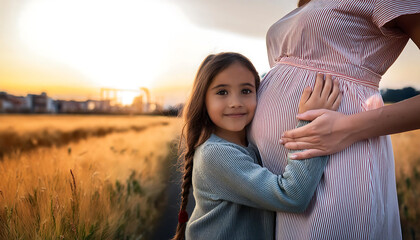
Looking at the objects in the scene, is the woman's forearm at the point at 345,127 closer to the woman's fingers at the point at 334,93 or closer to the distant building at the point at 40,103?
the woman's fingers at the point at 334,93

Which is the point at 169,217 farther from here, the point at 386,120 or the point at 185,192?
the point at 386,120

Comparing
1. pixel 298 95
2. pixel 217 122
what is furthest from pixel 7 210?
pixel 298 95

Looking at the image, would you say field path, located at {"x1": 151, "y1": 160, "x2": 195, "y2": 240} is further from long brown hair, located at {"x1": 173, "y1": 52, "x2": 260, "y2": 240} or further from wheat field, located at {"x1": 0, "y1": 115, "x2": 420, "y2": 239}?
long brown hair, located at {"x1": 173, "y1": 52, "x2": 260, "y2": 240}

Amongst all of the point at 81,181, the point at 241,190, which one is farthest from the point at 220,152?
the point at 81,181

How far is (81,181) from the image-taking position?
240 centimetres

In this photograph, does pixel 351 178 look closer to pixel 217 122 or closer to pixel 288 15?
pixel 217 122

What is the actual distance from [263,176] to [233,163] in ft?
0.52

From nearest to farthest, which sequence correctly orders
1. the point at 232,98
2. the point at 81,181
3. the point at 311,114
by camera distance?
the point at 311,114 < the point at 232,98 < the point at 81,181

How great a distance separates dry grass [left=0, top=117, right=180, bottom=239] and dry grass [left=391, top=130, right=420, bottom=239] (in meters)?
2.68

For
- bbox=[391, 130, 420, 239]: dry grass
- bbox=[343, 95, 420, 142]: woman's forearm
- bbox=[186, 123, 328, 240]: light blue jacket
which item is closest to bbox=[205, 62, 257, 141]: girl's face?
bbox=[186, 123, 328, 240]: light blue jacket

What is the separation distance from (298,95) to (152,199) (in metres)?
2.71

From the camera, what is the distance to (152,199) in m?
3.92

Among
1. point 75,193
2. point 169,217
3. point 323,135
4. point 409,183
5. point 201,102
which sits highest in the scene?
point 201,102

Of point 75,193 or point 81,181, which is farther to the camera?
point 81,181
